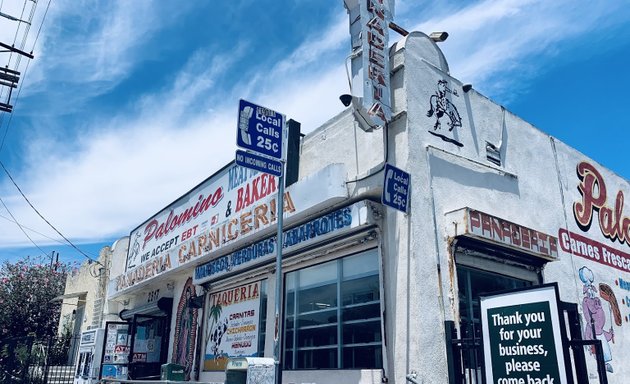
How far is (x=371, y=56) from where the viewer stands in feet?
25.0

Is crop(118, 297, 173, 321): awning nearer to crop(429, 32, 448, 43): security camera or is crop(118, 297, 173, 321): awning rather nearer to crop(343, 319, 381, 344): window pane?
crop(343, 319, 381, 344): window pane

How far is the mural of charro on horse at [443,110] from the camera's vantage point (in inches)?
315

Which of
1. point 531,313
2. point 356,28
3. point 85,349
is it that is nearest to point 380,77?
point 356,28

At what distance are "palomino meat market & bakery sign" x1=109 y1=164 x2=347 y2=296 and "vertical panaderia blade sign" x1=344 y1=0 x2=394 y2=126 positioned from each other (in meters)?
1.22

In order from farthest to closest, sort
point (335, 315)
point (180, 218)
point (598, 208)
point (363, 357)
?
point (180, 218) < point (598, 208) < point (335, 315) < point (363, 357)

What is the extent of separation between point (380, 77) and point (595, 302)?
20.6 feet

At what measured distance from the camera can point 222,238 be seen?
1065 cm

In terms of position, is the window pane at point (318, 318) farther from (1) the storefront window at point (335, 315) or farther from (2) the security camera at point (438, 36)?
(2) the security camera at point (438, 36)

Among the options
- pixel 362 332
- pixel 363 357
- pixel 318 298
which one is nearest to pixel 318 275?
pixel 318 298

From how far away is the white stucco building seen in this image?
698cm

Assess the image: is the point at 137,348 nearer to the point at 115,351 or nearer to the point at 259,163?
the point at 115,351

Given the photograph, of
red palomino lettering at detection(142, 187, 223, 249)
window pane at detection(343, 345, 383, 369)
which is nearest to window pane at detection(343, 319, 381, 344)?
window pane at detection(343, 345, 383, 369)

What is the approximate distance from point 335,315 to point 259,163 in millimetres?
3136

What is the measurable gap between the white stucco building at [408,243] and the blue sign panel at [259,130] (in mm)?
1801
